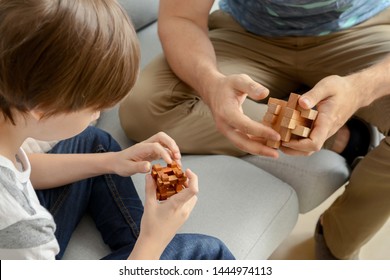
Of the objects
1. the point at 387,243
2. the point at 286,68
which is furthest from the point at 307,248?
the point at 286,68

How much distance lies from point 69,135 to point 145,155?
0.18 metres

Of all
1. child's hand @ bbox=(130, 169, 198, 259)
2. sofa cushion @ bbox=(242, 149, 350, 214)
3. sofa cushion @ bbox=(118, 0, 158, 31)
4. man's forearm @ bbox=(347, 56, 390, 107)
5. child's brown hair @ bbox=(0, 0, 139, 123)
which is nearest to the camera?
child's brown hair @ bbox=(0, 0, 139, 123)

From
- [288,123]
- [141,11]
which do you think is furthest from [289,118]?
[141,11]

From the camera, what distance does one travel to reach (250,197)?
1.11 meters

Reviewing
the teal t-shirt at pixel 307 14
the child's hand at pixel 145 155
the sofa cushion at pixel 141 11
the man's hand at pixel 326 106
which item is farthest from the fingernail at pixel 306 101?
the sofa cushion at pixel 141 11

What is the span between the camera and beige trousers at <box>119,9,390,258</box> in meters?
1.20

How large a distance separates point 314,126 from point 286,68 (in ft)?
1.22

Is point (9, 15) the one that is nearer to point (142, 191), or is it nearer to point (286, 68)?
point (142, 191)

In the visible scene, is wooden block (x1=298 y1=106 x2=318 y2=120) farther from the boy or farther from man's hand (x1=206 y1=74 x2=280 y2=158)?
the boy

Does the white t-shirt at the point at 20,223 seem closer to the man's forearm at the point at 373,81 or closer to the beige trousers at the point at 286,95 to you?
the beige trousers at the point at 286,95

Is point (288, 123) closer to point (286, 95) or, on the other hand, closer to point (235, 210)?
point (235, 210)

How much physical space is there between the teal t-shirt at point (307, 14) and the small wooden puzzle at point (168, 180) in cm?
58

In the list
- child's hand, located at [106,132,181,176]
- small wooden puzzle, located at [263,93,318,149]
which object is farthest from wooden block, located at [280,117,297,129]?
child's hand, located at [106,132,181,176]

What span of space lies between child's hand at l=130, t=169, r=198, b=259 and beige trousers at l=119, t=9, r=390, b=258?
0.38 m
